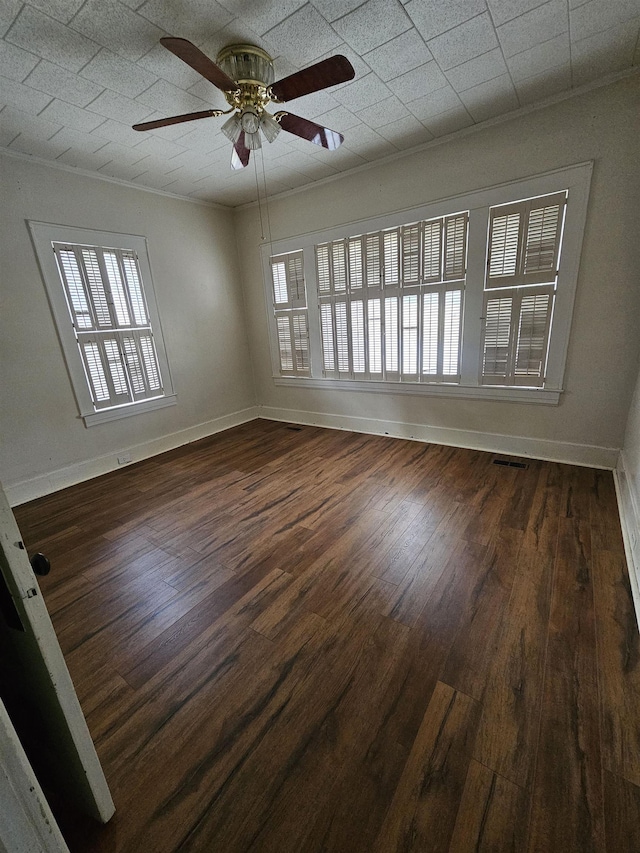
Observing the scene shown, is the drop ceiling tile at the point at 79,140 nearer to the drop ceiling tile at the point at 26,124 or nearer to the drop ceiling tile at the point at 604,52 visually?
the drop ceiling tile at the point at 26,124

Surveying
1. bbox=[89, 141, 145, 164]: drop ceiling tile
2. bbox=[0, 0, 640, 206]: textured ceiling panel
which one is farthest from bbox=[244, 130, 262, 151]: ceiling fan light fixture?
bbox=[89, 141, 145, 164]: drop ceiling tile

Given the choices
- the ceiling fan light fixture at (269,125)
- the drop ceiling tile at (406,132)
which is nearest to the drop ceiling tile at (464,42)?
the drop ceiling tile at (406,132)

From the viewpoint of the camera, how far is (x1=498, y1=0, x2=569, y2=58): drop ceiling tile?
181 centimetres

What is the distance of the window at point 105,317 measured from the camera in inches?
125

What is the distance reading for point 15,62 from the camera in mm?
1901

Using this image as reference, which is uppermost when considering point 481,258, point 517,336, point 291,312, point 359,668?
point 481,258

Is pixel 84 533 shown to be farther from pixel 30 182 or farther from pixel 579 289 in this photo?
pixel 579 289

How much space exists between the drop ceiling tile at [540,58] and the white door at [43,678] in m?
3.43

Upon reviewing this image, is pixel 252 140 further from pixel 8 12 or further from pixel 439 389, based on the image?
pixel 439 389

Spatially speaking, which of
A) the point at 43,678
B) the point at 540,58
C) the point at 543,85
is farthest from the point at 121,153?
the point at 43,678

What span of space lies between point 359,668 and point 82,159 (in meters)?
4.38

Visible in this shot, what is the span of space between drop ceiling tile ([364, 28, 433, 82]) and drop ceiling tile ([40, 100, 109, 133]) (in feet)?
6.42

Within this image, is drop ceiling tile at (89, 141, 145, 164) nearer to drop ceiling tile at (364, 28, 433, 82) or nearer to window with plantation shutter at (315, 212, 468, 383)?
window with plantation shutter at (315, 212, 468, 383)

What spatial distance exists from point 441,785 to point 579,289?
3347mm
